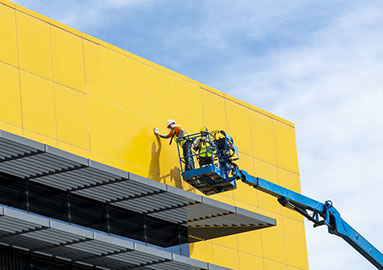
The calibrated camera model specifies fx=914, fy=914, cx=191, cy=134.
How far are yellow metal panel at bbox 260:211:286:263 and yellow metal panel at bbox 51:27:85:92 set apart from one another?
31.2ft

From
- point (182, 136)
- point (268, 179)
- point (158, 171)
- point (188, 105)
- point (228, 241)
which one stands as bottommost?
point (228, 241)

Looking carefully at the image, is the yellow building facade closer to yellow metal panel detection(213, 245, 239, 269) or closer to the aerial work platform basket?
yellow metal panel detection(213, 245, 239, 269)

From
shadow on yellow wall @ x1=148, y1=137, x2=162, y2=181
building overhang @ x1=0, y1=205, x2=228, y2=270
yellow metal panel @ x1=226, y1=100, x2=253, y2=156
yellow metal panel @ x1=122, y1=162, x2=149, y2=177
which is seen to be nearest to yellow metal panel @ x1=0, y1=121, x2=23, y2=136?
building overhang @ x1=0, y1=205, x2=228, y2=270

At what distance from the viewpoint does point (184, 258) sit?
27.1m

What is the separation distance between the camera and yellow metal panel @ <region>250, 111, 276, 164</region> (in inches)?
1332

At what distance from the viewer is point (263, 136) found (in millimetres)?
34344

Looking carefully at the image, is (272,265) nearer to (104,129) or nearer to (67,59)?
(104,129)

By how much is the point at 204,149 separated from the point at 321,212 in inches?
255

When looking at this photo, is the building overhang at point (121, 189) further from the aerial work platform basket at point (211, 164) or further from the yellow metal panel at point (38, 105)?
the yellow metal panel at point (38, 105)

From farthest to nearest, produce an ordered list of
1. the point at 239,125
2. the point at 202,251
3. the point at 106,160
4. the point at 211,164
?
the point at 239,125, the point at 202,251, the point at 211,164, the point at 106,160

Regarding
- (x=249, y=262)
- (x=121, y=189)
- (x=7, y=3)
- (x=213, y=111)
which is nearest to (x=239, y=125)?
(x=213, y=111)

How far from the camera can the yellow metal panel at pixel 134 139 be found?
1097 inches

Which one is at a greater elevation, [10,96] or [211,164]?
[10,96]

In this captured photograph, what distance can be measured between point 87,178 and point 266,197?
978 cm
